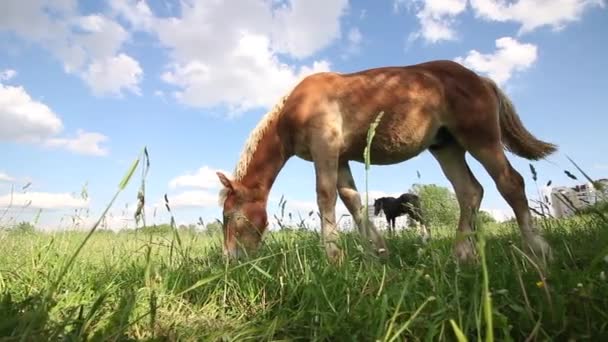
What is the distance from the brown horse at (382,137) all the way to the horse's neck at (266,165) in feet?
0.04

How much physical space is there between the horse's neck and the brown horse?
0.01 m

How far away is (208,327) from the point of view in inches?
85.4

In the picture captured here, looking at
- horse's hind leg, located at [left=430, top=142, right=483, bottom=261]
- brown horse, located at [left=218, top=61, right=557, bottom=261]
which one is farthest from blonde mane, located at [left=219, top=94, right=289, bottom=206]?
horse's hind leg, located at [left=430, top=142, right=483, bottom=261]

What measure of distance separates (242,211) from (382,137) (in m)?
1.87

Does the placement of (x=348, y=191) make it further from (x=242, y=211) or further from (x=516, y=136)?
(x=516, y=136)

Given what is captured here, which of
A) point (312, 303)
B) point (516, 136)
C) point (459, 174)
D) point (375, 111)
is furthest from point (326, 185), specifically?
point (516, 136)

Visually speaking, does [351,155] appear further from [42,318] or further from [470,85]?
[42,318]

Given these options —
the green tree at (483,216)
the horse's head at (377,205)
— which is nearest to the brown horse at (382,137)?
the green tree at (483,216)

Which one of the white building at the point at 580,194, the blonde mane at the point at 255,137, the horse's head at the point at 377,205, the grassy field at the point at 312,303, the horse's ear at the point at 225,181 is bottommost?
the grassy field at the point at 312,303

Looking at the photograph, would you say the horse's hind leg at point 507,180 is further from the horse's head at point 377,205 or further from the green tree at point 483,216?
the horse's head at point 377,205

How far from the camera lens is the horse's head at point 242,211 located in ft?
16.9

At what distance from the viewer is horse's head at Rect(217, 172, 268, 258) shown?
16.9 ft

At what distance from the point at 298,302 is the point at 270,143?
332cm

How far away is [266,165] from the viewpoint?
219 inches
